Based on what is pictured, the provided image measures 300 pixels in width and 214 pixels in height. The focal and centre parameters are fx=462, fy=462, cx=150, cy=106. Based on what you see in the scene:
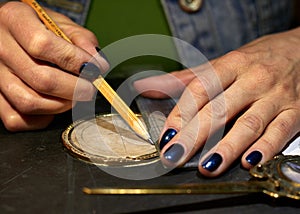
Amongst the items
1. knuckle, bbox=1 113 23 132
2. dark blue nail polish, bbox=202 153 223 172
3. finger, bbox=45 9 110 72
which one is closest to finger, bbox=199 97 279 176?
dark blue nail polish, bbox=202 153 223 172

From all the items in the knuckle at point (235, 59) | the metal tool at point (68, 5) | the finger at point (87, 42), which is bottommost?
the knuckle at point (235, 59)

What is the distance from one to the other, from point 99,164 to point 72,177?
5 centimetres

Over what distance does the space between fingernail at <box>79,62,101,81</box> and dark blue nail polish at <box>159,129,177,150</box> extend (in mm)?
170

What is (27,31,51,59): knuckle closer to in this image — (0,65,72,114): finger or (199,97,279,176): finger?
(0,65,72,114): finger

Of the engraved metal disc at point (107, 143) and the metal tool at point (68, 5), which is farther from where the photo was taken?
the metal tool at point (68, 5)

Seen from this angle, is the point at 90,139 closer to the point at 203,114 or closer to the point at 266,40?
the point at 203,114

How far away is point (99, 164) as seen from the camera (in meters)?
0.70

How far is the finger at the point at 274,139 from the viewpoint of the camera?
687 mm

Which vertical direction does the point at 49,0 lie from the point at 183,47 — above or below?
A: above

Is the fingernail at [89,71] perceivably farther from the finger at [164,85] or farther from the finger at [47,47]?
the finger at [164,85]

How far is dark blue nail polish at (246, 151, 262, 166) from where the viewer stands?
26.8 inches

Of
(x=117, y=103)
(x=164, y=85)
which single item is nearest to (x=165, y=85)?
(x=164, y=85)

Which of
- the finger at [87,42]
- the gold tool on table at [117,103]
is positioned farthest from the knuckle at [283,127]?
the finger at [87,42]

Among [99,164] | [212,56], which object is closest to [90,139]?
[99,164]
